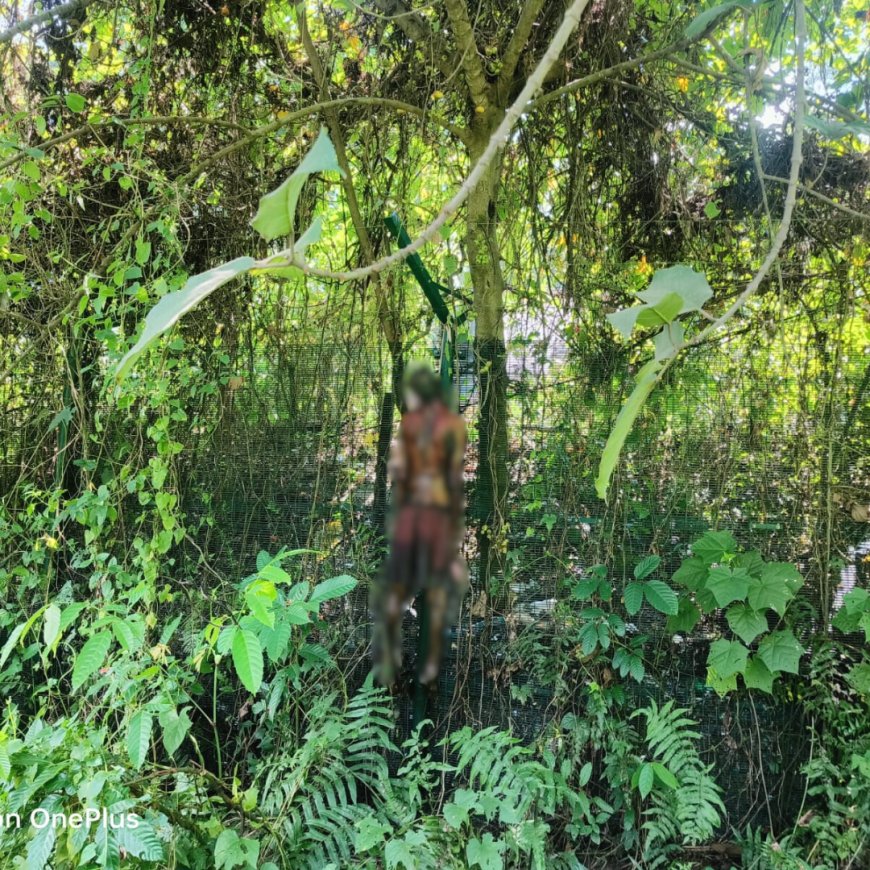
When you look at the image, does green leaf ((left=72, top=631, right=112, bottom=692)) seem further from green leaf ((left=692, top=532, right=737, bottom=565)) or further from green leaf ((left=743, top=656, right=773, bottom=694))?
green leaf ((left=743, top=656, right=773, bottom=694))

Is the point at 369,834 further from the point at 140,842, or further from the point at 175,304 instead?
the point at 175,304

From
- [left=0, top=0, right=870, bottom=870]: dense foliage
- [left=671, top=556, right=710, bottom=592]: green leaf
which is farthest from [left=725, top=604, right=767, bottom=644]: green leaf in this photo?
[left=671, top=556, right=710, bottom=592]: green leaf

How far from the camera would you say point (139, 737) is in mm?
1814

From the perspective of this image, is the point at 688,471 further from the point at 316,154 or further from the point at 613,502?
the point at 316,154

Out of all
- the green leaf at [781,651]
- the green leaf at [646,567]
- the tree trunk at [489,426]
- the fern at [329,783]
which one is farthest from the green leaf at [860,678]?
the fern at [329,783]

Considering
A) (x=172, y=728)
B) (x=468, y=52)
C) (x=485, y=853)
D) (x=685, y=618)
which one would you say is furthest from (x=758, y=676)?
(x=468, y=52)

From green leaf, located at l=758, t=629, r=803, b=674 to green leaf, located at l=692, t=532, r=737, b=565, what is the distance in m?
0.29

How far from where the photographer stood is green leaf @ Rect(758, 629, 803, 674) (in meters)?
2.12

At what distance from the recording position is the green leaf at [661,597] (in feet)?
7.28

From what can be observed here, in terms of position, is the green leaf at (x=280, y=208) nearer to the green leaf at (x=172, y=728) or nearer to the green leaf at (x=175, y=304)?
the green leaf at (x=175, y=304)

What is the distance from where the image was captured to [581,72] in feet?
8.61

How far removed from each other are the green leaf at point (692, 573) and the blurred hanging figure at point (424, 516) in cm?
223

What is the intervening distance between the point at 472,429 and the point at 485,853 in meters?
1.33

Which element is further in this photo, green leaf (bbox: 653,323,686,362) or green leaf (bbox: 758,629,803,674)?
green leaf (bbox: 758,629,803,674)
